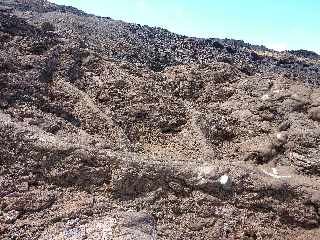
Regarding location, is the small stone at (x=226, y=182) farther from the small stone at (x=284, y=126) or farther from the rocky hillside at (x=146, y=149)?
the small stone at (x=284, y=126)

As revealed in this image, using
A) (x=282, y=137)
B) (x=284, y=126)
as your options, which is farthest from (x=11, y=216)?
(x=284, y=126)

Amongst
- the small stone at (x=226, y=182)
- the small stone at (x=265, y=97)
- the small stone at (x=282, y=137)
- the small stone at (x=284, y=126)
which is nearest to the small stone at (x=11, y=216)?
the small stone at (x=226, y=182)

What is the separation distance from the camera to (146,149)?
1430 centimetres

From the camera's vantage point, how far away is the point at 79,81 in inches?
668

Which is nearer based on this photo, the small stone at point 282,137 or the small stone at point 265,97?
the small stone at point 282,137

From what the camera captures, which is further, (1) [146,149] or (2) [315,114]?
(2) [315,114]

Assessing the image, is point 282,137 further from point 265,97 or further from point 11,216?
point 11,216

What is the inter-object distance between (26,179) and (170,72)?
9.34m

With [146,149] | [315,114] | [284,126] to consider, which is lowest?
[146,149]

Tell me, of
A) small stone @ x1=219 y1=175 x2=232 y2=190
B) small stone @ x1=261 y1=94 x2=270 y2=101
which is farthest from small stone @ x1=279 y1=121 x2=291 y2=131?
small stone @ x1=219 y1=175 x2=232 y2=190

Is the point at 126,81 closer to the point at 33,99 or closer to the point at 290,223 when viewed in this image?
the point at 33,99

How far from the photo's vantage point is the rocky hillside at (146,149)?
10320 mm

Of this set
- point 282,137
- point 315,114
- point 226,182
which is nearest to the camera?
point 226,182

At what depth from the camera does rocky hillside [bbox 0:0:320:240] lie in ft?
33.9
